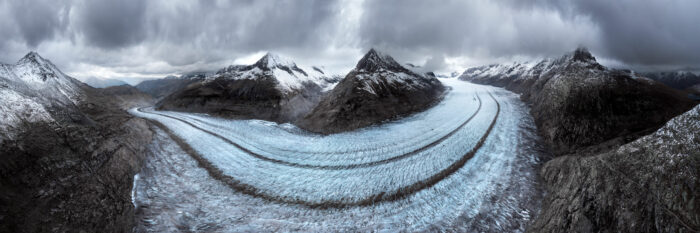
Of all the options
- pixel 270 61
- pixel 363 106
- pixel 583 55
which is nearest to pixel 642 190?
pixel 363 106

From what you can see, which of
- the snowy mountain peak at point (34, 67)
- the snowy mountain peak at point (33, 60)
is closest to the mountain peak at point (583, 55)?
the snowy mountain peak at point (34, 67)

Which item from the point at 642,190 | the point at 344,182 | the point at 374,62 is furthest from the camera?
the point at 374,62

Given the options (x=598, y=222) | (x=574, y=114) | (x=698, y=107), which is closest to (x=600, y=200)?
(x=598, y=222)

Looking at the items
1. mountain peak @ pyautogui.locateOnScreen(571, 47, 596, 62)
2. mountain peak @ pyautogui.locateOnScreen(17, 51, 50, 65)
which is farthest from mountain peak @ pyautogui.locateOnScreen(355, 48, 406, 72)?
mountain peak @ pyautogui.locateOnScreen(17, 51, 50, 65)

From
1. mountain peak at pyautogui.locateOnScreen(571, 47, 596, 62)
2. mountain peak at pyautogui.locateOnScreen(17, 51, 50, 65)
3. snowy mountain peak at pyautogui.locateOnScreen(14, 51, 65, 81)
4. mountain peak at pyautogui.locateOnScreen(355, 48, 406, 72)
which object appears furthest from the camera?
mountain peak at pyautogui.locateOnScreen(571, 47, 596, 62)

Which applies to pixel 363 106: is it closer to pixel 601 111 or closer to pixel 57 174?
pixel 601 111

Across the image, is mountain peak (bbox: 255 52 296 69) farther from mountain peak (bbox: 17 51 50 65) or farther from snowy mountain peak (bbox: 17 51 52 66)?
mountain peak (bbox: 17 51 50 65)
